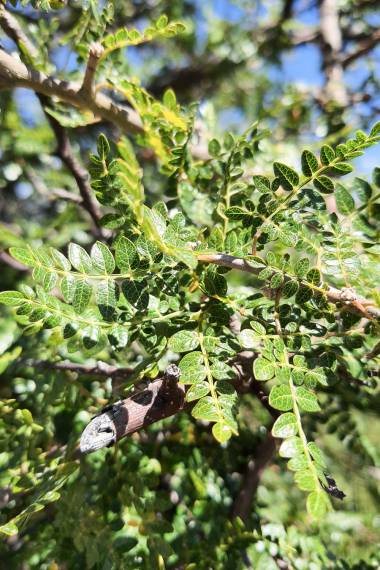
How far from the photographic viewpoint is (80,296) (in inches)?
21.2

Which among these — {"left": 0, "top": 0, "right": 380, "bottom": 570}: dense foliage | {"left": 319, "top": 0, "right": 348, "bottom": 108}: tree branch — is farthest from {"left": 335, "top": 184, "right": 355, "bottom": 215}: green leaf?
{"left": 319, "top": 0, "right": 348, "bottom": 108}: tree branch

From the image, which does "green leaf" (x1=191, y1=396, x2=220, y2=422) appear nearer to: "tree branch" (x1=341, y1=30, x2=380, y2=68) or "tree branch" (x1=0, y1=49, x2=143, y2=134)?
"tree branch" (x1=0, y1=49, x2=143, y2=134)

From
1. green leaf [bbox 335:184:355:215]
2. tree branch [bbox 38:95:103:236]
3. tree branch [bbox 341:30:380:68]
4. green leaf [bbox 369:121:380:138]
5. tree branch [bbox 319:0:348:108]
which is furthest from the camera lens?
tree branch [bbox 341:30:380:68]

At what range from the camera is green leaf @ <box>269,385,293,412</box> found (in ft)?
1.68

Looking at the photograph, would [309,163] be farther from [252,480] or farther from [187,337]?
[252,480]

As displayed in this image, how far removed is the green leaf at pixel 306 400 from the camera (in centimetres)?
52

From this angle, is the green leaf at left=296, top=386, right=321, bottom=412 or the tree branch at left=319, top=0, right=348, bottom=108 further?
the tree branch at left=319, top=0, right=348, bottom=108

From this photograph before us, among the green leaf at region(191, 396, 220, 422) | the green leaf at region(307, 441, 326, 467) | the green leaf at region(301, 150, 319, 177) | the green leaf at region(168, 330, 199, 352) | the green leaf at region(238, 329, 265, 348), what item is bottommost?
the green leaf at region(307, 441, 326, 467)

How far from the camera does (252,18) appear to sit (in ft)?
7.57

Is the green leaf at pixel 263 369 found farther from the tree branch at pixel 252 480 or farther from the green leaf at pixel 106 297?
the tree branch at pixel 252 480

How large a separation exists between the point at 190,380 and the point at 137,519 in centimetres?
37

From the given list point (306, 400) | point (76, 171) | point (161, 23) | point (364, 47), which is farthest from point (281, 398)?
point (364, 47)

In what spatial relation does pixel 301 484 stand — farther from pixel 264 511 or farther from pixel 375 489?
pixel 375 489

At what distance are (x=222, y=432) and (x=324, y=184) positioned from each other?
307mm
